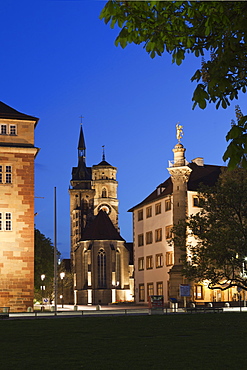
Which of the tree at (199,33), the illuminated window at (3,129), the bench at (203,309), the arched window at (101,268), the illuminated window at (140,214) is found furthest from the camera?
the arched window at (101,268)

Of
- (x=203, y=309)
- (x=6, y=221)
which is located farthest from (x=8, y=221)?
(x=203, y=309)

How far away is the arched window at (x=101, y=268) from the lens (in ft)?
400

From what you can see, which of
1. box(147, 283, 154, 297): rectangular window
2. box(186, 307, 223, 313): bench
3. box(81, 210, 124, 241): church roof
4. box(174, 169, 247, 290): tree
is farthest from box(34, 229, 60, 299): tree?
box(81, 210, 124, 241): church roof

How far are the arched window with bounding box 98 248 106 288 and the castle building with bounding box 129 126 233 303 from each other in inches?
1294

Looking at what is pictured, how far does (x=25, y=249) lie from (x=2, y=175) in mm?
6326

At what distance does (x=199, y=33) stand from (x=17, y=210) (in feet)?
144

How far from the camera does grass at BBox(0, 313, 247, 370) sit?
1681 cm

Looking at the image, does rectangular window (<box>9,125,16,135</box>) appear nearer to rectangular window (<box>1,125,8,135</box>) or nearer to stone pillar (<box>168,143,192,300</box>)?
rectangular window (<box>1,125,8,135</box>)

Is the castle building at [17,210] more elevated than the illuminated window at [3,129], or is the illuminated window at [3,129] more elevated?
the illuminated window at [3,129]

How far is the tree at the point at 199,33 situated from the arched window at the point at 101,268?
114 m

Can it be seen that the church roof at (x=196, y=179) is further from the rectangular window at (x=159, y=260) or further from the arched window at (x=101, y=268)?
the arched window at (x=101, y=268)

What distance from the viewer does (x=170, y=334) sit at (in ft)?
86.1

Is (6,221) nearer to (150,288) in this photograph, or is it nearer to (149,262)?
(150,288)

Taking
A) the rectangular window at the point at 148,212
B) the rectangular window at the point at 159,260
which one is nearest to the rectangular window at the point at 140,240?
the rectangular window at the point at 148,212
